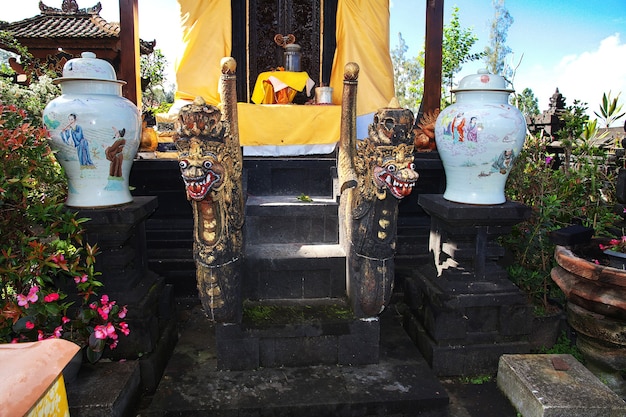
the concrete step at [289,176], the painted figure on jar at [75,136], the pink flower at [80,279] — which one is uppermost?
the painted figure on jar at [75,136]

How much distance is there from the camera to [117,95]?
2.87m

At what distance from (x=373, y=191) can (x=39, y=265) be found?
1964 millimetres

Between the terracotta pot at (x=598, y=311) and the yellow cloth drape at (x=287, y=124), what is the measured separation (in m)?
2.40

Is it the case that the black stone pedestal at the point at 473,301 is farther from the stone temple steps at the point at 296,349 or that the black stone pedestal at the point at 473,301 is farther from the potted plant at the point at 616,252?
the potted plant at the point at 616,252

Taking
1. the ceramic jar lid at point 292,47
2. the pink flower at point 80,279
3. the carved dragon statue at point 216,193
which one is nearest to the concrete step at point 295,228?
the carved dragon statue at point 216,193

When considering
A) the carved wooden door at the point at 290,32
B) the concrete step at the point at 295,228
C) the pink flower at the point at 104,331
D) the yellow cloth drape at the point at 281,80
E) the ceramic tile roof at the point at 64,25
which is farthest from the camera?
the ceramic tile roof at the point at 64,25

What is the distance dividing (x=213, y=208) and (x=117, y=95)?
111 cm

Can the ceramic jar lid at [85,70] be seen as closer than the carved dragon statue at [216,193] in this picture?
No

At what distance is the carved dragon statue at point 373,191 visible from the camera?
2.48 metres

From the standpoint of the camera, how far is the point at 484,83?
2986 millimetres

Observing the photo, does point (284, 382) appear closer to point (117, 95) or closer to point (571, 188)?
point (117, 95)

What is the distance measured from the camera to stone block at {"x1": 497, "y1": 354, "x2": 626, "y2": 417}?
2293 mm

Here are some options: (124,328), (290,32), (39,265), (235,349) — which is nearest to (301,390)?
(235,349)

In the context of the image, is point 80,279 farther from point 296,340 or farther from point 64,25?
point 64,25
